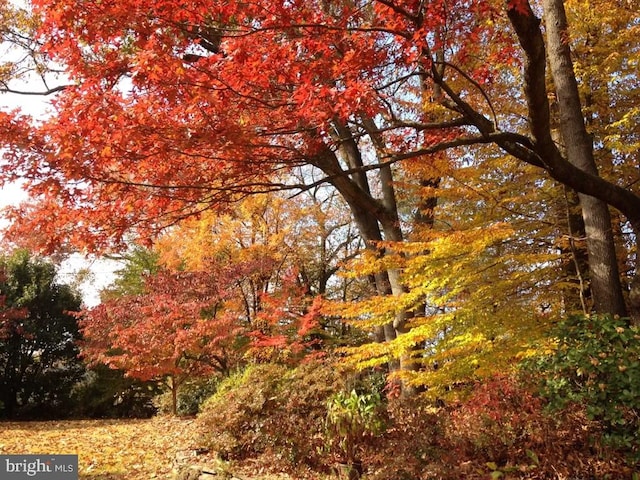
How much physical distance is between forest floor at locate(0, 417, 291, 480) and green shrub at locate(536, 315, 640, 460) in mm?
3178

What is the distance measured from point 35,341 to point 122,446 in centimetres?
778

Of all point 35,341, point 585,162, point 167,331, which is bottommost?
point 167,331

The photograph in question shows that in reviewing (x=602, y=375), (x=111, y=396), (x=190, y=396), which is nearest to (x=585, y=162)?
(x=602, y=375)

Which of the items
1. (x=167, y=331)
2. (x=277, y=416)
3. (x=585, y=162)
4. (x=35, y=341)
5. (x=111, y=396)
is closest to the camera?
(x=585, y=162)

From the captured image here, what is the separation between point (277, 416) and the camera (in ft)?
19.2

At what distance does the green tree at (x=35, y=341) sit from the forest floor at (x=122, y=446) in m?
2.53

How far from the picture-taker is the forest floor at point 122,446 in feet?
19.7

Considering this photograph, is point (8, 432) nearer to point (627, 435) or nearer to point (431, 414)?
point (431, 414)

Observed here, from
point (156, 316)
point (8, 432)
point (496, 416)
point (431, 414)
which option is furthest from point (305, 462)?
point (8, 432)

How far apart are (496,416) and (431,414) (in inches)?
31.1

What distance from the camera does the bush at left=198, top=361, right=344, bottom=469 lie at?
539cm

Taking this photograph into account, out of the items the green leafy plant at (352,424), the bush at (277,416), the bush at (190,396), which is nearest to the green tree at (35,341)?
the bush at (190,396)

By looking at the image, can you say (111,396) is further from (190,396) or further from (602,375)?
(602,375)

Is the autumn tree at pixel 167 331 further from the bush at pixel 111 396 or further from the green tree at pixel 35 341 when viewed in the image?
the green tree at pixel 35 341
